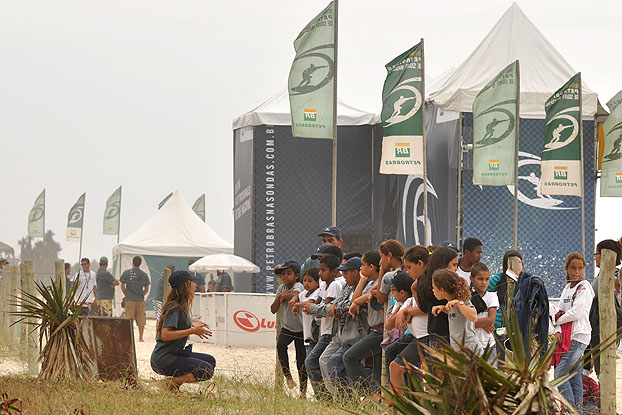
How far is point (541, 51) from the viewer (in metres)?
20.8

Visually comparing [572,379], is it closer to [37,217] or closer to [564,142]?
[564,142]

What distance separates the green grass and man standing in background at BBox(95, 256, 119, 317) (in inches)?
434

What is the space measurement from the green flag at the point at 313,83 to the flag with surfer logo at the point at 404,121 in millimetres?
1311

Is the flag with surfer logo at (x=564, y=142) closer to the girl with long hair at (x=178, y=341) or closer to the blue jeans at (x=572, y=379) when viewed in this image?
the blue jeans at (x=572, y=379)

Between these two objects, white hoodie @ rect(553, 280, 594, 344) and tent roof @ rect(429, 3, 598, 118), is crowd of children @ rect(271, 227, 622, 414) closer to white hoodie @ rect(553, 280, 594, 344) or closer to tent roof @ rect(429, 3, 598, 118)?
white hoodie @ rect(553, 280, 594, 344)

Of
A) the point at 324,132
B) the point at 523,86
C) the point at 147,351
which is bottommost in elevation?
the point at 147,351

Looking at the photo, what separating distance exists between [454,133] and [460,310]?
39.9ft

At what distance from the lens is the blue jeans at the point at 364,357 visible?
891 centimetres

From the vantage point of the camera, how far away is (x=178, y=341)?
9375mm

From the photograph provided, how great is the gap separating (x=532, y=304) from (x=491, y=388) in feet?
13.7

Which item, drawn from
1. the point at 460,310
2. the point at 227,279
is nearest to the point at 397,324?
the point at 460,310

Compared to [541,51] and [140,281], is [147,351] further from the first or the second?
[541,51]

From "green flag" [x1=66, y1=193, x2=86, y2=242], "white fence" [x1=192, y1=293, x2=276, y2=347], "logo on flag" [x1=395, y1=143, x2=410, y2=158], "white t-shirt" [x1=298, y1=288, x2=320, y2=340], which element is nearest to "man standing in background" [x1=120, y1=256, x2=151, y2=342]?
"white fence" [x1=192, y1=293, x2=276, y2=347]

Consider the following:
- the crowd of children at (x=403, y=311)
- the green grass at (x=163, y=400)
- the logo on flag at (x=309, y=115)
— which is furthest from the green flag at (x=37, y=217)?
the green grass at (x=163, y=400)
